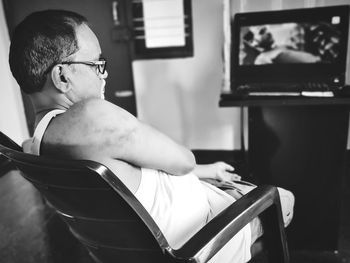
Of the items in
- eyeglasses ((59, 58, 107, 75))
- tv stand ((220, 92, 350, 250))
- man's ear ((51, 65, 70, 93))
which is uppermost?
eyeglasses ((59, 58, 107, 75))

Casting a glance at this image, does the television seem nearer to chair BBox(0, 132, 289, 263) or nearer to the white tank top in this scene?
the white tank top

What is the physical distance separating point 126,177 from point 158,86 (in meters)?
2.21

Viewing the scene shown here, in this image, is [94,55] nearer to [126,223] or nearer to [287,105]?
[126,223]

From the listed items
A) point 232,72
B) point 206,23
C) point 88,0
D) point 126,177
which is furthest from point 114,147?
point 88,0

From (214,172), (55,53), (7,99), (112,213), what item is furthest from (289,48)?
(7,99)

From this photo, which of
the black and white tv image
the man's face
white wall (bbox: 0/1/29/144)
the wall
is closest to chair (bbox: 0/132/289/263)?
the man's face

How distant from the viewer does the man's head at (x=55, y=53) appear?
849mm

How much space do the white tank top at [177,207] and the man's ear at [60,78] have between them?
0.20 feet

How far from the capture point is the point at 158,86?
3037 millimetres

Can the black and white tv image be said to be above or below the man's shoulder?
above

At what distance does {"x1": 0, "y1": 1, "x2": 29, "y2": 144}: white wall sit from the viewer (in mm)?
3055

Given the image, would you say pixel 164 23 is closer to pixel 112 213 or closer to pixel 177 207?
pixel 177 207

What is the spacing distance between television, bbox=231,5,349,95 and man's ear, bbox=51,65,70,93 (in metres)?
1.16

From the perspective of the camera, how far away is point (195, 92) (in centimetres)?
298
